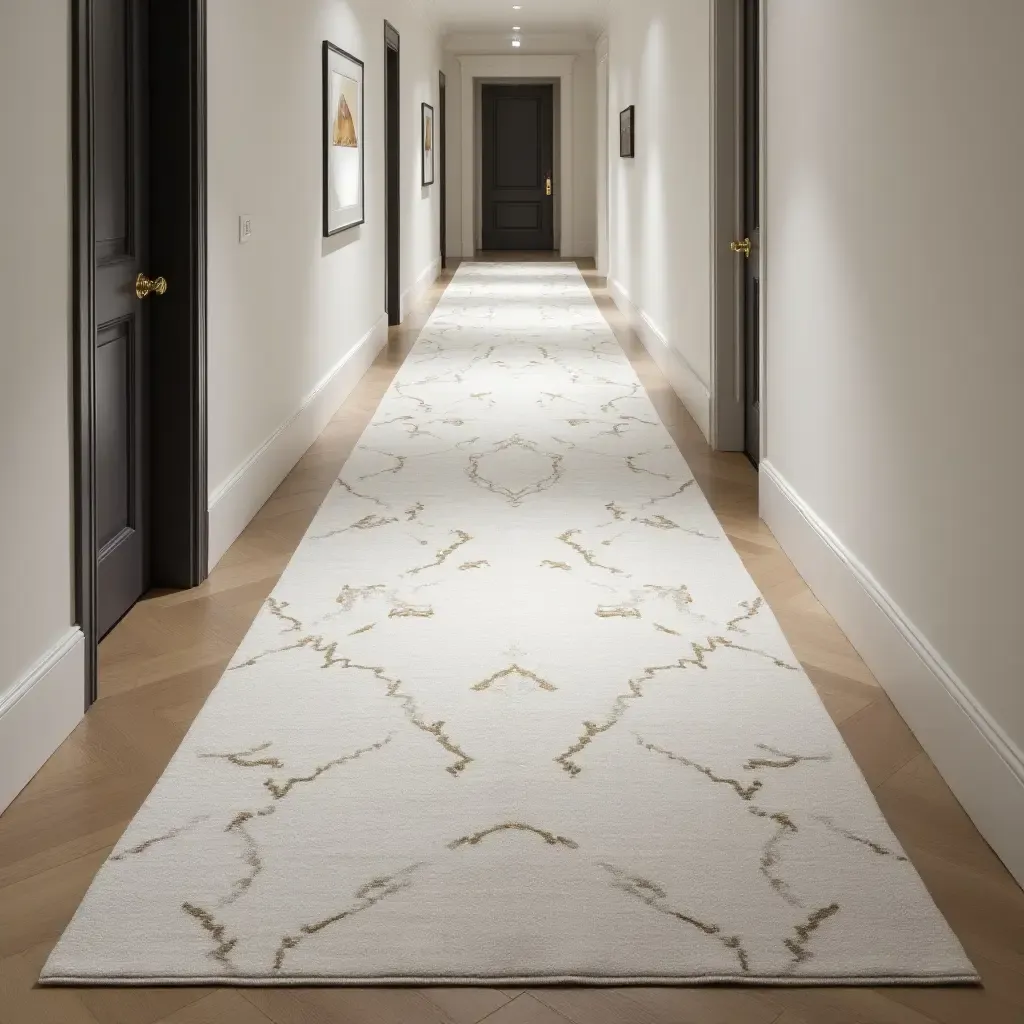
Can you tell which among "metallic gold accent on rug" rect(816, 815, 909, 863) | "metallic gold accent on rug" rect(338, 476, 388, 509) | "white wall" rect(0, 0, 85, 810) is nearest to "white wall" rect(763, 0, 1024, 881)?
"metallic gold accent on rug" rect(816, 815, 909, 863)

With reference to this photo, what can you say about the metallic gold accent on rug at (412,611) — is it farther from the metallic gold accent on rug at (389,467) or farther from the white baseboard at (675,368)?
the white baseboard at (675,368)

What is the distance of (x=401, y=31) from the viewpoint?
11.2 meters

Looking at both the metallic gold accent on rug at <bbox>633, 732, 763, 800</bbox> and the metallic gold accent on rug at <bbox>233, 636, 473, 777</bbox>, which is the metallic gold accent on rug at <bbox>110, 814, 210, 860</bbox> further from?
the metallic gold accent on rug at <bbox>633, 732, 763, 800</bbox>

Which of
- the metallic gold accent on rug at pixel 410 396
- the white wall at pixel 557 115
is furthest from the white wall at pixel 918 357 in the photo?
the white wall at pixel 557 115

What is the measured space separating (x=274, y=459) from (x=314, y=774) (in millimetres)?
2793

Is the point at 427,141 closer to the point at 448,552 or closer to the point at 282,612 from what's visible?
the point at 448,552

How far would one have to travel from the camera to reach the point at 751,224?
5.88 metres

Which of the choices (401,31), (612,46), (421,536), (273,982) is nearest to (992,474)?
(273,982)

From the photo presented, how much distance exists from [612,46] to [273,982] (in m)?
13.0

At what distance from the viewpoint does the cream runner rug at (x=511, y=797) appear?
6.66 feet

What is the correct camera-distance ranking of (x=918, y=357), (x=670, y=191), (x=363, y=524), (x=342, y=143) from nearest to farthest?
(x=918, y=357) < (x=363, y=524) < (x=342, y=143) < (x=670, y=191)

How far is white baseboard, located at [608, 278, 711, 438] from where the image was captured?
255 inches

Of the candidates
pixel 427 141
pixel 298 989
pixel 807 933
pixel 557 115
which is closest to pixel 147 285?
pixel 298 989

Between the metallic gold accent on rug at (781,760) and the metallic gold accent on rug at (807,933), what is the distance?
564 mm
